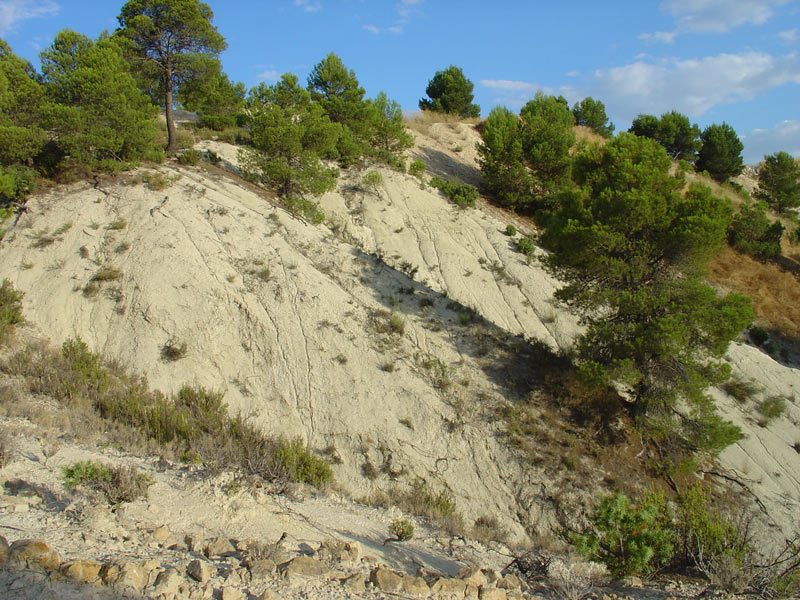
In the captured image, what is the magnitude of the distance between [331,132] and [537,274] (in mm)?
9370

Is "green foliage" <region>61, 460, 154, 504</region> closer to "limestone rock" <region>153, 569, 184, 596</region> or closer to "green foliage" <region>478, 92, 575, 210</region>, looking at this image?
"limestone rock" <region>153, 569, 184, 596</region>

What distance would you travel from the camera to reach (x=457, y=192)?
22469mm

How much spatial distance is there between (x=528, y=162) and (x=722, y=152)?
1894cm

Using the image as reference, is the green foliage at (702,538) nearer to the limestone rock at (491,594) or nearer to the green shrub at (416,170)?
the limestone rock at (491,594)

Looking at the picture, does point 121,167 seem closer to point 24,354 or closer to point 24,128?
point 24,128

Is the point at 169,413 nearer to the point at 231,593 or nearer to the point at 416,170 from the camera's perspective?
the point at 231,593

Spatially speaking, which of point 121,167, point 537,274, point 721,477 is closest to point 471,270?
point 537,274

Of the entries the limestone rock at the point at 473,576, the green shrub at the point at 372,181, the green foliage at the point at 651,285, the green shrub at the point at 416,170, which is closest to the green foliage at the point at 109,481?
the limestone rock at the point at 473,576

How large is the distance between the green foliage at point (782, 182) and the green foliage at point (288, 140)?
2898cm

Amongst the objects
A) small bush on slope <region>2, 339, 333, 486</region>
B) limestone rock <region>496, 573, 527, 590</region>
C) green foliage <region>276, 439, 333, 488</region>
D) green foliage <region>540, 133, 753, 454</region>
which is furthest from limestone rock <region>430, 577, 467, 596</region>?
green foliage <region>540, 133, 753, 454</region>

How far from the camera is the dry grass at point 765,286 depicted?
73.0 ft

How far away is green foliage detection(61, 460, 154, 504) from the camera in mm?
6105

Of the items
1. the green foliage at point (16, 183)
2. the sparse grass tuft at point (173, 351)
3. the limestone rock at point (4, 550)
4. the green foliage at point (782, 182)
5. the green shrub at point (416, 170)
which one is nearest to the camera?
the limestone rock at point (4, 550)

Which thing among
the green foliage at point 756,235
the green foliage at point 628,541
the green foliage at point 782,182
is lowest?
the green foliage at point 628,541
